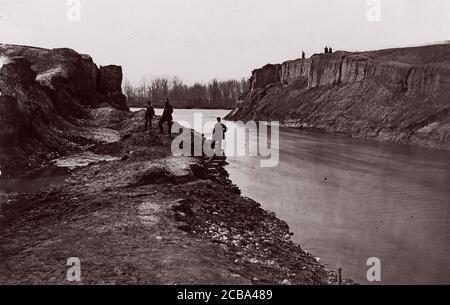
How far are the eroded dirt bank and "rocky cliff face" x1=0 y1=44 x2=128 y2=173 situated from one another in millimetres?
5702

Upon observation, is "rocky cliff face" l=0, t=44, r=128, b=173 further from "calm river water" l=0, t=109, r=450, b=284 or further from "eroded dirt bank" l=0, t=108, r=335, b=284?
"eroded dirt bank" l=0, t=108, r=335, b=284

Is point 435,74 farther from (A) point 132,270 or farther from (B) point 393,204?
(A) point 132,270

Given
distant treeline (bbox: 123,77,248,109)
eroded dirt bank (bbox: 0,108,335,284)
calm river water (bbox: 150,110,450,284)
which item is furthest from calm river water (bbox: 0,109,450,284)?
distant treeline (bbox: 123,77,248,109)

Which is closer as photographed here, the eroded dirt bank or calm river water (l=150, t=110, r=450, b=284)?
the eroded dirt bank

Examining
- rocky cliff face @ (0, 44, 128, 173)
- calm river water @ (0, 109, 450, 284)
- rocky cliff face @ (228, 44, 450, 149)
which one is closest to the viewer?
calm river water @ (0, 109, 450, 284)

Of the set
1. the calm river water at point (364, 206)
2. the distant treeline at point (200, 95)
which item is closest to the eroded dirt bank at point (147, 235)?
the calm river water at point (364, 206)

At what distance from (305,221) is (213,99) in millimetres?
168002

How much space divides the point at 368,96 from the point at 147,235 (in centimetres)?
5523

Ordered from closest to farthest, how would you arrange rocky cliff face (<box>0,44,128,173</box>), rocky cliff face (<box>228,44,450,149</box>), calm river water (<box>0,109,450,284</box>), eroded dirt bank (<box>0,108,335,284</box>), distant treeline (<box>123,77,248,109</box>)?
eroded dirt bank (<box>0,108,335,284</box>)
calm river water (<box>0,109,450,284</box>)
rocky cliff face (<box>0,44,128,173</box>)
rocky cliff face (<box>228,44,450,149</box>)
distant treeline (<box>123,77,248,109</box>)

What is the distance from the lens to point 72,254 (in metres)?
9.40

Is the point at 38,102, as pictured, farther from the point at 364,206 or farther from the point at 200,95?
the point at 200,95

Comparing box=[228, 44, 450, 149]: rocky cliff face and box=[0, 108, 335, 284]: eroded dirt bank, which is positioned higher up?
box=[228, 44, 450, 149]: rocky cliff face

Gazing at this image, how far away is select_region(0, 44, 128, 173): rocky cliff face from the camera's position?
22125mm

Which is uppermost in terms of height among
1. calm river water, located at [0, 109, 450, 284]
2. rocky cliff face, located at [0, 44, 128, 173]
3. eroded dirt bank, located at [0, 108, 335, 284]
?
rocky cliff face, located at [0, 44, 128, 173]
